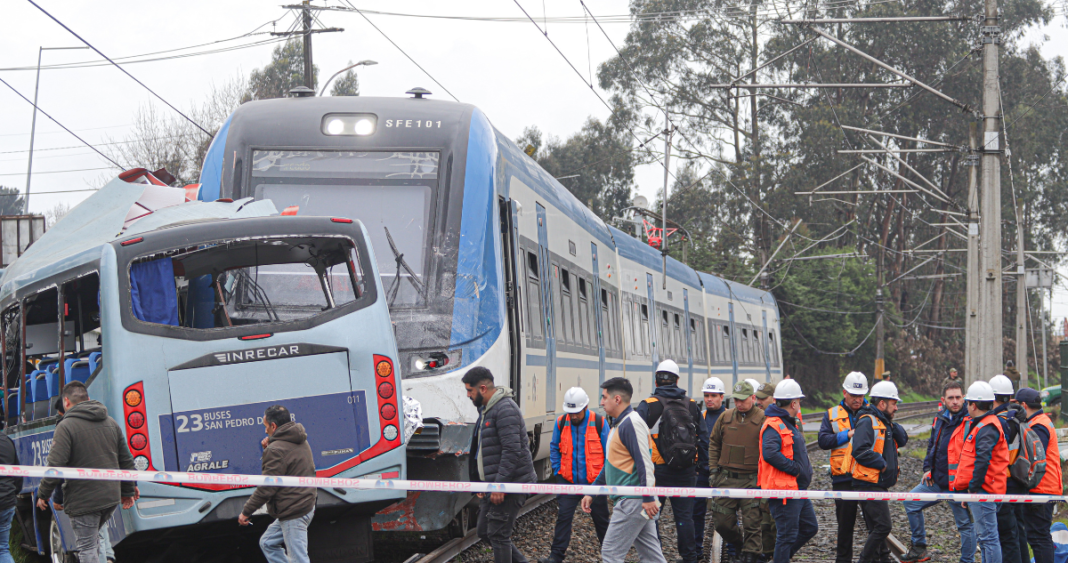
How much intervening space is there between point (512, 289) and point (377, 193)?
4.39 ft

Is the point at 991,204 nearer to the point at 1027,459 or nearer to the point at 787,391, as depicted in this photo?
the point at 1027,459

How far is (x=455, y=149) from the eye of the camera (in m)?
9.23

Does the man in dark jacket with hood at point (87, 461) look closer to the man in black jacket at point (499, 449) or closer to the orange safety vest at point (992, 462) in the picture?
the man in black jacket at point (499, 449)

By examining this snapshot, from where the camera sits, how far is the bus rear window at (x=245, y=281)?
7.41m

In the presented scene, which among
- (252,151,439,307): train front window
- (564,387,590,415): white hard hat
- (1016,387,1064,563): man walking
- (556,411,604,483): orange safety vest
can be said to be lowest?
(1016,387,1064,563): man walking

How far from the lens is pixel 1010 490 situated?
343 inches

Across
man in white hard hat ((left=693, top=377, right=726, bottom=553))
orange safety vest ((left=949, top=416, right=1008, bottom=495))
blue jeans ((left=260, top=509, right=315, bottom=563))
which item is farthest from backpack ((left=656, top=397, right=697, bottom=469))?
blue jeans ((left=260, top=509, right=315, bottom=563))

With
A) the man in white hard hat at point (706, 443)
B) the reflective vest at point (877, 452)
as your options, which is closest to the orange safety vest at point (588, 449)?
the man in white hard hat at point (706, 443)

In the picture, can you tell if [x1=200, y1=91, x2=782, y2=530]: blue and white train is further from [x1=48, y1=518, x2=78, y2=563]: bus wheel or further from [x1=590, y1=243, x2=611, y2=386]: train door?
[x1=590, y1=243, x2=611, y2=386]: train door

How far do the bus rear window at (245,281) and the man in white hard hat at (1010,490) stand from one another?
5000 millimetres

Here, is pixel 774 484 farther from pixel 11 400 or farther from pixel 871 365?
pixel 871 365

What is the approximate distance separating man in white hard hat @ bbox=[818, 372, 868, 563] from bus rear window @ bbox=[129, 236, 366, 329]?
392 cm

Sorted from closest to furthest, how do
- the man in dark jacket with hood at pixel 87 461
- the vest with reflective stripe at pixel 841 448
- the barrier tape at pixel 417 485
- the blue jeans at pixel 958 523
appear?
1. the barrier tape at pixel 417 485
2. the man in dark jacket with hood at pixel 87 461
3. the vest with reflective stripe at pixel 841 448
4. the blue jeans at pixel 958 523

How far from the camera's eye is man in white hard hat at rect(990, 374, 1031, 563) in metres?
8.64
